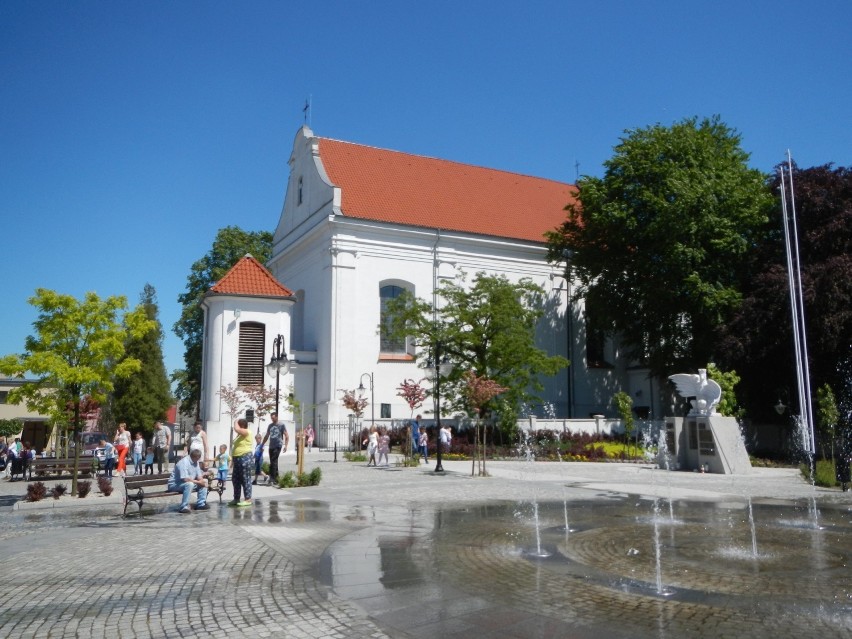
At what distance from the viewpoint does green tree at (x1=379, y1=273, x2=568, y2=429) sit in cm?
3022

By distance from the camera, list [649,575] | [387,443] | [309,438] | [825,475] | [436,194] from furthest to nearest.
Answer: [436,194] < [309,438] < [387,443] < [825,475] < [649,575]

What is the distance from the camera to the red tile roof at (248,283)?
1289 inches

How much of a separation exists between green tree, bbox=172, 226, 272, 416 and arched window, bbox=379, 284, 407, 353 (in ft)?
47.8

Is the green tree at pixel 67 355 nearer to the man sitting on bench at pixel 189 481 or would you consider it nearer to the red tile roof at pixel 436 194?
the man sitting on bench at pixel 189 481

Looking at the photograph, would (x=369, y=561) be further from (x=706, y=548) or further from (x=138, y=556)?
(x=706, y=548)

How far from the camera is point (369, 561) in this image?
775cm

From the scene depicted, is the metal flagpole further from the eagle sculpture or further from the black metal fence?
the black metal fence

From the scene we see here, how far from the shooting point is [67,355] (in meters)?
16.4

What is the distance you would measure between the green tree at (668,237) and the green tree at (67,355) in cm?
2442

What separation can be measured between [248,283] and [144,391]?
20238 millimetres

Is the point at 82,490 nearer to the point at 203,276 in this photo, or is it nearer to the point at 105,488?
the point at 105,488

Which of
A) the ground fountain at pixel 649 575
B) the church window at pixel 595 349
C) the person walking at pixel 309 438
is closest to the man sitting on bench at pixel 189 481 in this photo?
the ground fountain at pixel 649 575

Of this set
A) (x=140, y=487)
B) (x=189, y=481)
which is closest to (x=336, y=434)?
(x=189, y=481)

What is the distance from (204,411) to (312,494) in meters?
19.0
